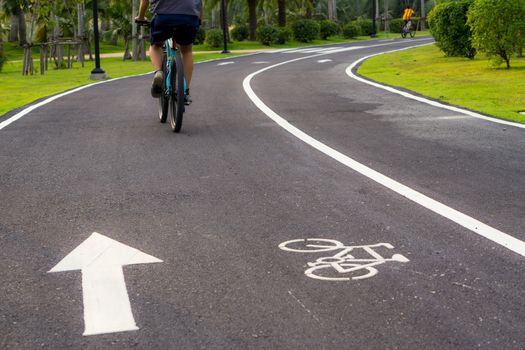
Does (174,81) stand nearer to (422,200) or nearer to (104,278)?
(422,200)

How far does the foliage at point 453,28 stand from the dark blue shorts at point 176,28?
15.5 metres

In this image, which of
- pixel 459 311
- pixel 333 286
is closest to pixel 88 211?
pixel 333 286

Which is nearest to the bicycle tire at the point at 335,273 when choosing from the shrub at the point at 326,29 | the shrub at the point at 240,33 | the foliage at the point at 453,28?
the foliage at the point at 453,28

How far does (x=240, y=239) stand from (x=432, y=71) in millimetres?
16953

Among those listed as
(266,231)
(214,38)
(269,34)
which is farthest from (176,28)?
(269,34)

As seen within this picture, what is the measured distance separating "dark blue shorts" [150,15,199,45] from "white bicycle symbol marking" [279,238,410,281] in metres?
5.25

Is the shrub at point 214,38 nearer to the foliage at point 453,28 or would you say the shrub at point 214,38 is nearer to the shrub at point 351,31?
the shrub at point 351,31

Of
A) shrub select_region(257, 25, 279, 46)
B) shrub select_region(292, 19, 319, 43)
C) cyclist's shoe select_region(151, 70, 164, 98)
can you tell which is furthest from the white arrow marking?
shrub select_region(292, 19, 319, 43)

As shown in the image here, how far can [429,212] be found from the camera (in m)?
5.67

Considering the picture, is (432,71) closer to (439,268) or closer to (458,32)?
(458,32)

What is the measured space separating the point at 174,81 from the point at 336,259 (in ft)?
18.9

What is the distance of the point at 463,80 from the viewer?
17.7 metres

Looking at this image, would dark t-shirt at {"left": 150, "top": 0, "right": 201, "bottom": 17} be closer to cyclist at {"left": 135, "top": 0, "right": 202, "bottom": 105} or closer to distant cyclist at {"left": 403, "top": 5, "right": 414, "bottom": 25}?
cyclist at {"left": 135, "top": 0, "right": 202, "bottom": 105}

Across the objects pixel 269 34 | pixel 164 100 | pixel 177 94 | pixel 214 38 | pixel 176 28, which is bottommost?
pixel 164 100
